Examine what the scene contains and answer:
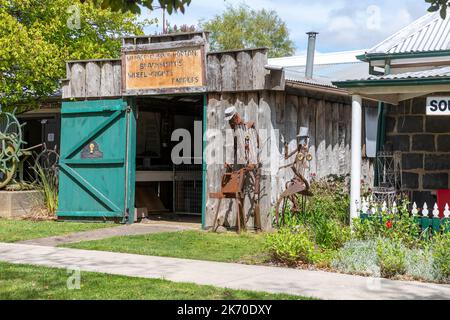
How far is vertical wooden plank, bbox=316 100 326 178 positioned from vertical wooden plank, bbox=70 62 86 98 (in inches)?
202

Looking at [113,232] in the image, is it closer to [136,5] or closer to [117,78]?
[117,78]

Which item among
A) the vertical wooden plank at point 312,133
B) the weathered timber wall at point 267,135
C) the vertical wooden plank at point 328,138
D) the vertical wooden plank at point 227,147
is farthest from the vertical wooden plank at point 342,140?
the vertical wooden plank at point 227,147

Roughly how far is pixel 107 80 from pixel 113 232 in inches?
139

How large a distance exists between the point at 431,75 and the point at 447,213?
2.14m

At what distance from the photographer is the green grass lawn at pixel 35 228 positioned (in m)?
12.1

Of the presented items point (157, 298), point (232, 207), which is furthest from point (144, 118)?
point (157, 298)

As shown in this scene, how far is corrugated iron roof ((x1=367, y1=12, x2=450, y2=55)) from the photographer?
41.5 ft

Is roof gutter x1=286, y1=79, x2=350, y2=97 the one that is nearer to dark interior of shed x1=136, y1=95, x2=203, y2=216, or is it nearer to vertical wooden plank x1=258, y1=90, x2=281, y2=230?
vertical wooden plank x1=258, y1=90, x2=281, y2=230

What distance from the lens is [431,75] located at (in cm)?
1017

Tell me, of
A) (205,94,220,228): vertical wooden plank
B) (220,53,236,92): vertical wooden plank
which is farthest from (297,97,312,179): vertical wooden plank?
(205,94,220,228): vertical wooden plank

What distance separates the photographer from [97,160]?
14.4 m

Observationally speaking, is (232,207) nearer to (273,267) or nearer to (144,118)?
(273,267)

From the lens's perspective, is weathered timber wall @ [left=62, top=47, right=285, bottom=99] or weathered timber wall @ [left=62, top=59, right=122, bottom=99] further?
weathered timber wall @ [left=62, top=59, right=122, bottom=99]

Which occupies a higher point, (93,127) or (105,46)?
(105,46)
